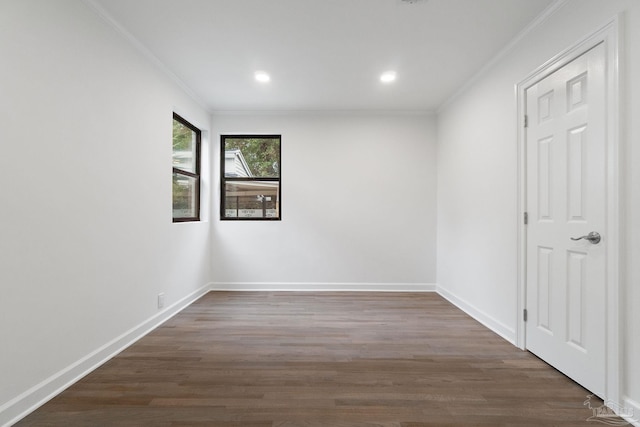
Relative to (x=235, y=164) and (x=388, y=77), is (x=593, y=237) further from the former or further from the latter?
(x=235, y=164)

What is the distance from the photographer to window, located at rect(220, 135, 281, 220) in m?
4.65

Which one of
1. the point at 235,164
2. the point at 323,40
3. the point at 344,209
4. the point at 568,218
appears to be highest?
the point at 323,40

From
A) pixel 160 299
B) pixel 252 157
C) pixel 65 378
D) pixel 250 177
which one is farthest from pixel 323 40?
pixel 65 378

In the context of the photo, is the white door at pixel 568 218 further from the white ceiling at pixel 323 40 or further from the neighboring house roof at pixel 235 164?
the neighboring house roof at pixel 235 164

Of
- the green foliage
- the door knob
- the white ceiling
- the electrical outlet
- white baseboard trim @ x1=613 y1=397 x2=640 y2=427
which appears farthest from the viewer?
the green foliage

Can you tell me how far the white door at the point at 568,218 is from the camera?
1.88 m

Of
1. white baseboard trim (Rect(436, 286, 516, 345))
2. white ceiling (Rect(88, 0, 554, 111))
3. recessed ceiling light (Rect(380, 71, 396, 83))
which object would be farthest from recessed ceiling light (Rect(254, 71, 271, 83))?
white baseboard trim (Rect(436, 286, 516, 345))

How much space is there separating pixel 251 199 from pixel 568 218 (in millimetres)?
3773

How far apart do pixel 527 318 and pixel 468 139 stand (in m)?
2.01

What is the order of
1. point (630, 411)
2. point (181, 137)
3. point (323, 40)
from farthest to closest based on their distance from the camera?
point (181, 137)
point (323, 40)
point (630, 411)

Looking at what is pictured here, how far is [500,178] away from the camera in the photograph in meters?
2.90

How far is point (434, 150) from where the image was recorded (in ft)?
15.0

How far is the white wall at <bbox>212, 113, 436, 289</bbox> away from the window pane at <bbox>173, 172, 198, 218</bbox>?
0.69 metres

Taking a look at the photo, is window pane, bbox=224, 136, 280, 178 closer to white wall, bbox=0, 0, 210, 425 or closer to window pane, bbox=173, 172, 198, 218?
window pane, bbox=173, 172, 198, 218
